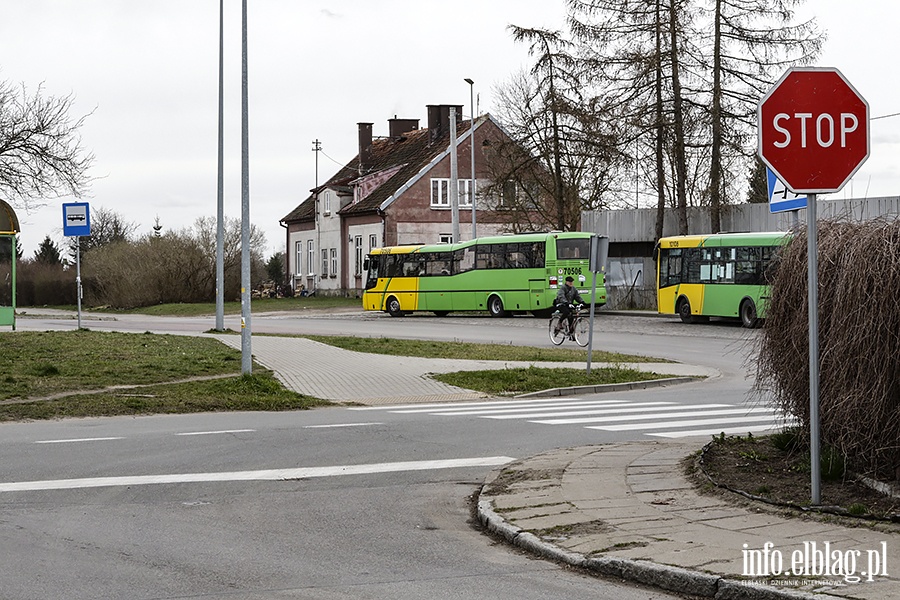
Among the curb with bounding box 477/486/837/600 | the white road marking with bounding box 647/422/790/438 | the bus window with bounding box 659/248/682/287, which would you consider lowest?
the white road marking with bounding box 647/422/790/438

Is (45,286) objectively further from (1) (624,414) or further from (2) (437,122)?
(1) (624,414)

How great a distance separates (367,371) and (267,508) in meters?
12.9

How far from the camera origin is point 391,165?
72.0 metres

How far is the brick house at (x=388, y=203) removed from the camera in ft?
219

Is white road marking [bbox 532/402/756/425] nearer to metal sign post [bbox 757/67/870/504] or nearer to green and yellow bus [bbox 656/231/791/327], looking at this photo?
metal sign post [bbox 757/67/870/504]

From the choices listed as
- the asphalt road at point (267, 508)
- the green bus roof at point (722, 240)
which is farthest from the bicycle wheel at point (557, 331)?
the asphalt road at point (267, 508)

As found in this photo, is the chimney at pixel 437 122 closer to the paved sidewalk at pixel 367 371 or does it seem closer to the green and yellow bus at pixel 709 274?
the green and yellow bus at pixel 709 274

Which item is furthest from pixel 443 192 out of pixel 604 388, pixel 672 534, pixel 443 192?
pixel 672 534

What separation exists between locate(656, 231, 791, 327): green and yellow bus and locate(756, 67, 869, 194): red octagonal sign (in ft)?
95.4

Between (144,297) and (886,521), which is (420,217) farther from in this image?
(886,521)

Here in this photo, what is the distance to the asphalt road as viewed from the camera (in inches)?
257

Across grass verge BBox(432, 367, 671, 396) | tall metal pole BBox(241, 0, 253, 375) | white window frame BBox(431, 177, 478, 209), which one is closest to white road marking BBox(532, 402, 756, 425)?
grass verge BBox(432, 367, 671, 396)

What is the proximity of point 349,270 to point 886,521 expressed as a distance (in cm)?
6433

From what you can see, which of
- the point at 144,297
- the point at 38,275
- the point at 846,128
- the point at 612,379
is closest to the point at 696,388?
the point at 612,379
